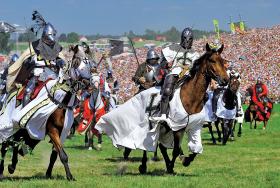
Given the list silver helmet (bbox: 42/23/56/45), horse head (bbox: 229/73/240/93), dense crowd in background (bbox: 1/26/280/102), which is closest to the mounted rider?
silver helmet (bbox: 42/23/56/45)

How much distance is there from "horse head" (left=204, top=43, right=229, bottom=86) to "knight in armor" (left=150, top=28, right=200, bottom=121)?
21.7 inches

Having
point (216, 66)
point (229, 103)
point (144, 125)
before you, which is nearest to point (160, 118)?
point (144, 125)

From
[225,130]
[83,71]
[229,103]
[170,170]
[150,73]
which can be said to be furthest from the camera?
[229,103]

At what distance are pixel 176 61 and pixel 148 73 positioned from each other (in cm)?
207

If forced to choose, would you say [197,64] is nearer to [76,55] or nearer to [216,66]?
[216,66]

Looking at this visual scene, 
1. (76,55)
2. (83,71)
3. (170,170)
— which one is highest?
(76,55)

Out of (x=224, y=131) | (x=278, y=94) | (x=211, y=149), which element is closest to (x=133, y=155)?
(x=211, y=149)

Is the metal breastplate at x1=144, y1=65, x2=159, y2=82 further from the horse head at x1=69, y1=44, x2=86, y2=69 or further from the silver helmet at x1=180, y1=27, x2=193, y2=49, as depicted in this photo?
the horse head at x1=69, y1=44, x2=86, y2=69

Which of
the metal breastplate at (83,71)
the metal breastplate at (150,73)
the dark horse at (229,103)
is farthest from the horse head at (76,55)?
the dark horse at (229,103)

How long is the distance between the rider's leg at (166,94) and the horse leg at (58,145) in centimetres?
189

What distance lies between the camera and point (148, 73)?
47.5 ft

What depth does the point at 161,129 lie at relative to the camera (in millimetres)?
12539

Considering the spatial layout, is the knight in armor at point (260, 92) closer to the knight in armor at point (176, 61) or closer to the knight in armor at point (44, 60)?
the knight in armor at point (176, 61)

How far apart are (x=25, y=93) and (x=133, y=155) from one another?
5763 mm
